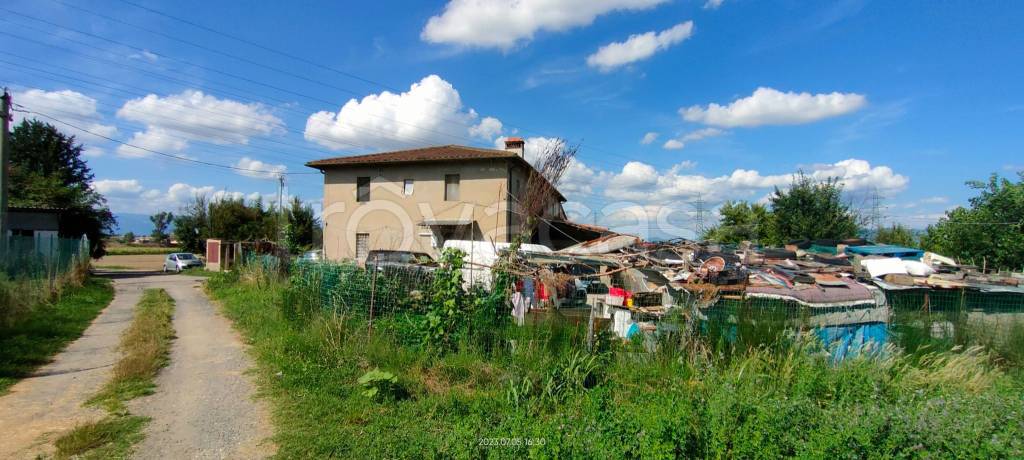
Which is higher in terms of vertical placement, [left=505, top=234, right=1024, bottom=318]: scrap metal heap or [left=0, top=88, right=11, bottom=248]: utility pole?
[left=0, top=88, right=11, bottom=248]: utility pole

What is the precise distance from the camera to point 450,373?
5.45m

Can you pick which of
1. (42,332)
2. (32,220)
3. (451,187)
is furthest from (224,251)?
(42,332)

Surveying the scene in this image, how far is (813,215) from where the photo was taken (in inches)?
1010

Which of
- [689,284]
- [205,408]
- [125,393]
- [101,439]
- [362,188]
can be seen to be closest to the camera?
[101,439]

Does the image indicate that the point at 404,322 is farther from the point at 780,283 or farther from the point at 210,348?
the point at 780,283

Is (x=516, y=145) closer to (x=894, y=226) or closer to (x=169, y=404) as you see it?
(x=169, y=404)

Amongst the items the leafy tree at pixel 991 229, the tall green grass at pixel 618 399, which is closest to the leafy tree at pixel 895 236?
the leafy tree at pixel 991 229

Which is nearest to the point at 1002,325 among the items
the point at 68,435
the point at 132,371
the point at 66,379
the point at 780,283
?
the point at 780,283

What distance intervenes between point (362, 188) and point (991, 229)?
81.0 ft

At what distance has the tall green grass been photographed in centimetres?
326

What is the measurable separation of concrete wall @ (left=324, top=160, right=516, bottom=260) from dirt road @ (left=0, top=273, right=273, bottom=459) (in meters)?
12.9

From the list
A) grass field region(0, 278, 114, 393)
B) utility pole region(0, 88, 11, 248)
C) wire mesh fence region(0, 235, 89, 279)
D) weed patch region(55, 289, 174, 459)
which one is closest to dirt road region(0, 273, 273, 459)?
weed patch region(55, 289, 174, 459)

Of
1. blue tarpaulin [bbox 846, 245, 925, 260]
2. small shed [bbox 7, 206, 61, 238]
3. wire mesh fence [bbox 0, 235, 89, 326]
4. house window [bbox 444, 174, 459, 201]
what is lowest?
wire mesh fence [bbox 0, 235, 89, 326]

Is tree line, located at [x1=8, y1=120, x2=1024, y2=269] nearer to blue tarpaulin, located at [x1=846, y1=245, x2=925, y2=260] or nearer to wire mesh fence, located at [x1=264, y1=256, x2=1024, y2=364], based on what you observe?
blue tarpaulin, located at [x1=846, y1=245, x2=925, y2=260]
